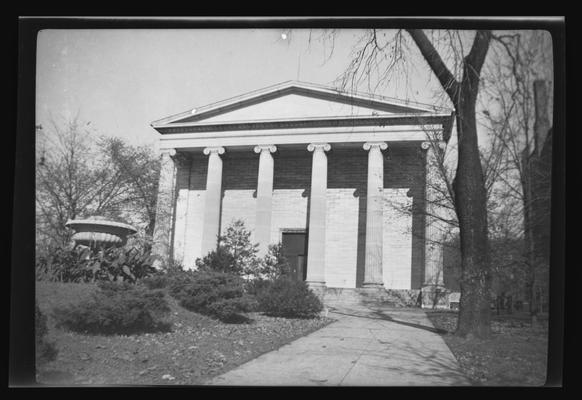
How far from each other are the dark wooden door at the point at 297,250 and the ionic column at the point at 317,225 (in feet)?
2.43

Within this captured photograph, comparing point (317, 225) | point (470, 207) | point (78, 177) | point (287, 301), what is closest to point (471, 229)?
point (470, 207)

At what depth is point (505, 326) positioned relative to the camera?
9.08 m

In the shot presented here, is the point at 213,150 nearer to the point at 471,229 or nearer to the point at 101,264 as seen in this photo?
the point at 101,264

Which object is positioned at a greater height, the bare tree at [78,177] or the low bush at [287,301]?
the bare tree at [78,177]

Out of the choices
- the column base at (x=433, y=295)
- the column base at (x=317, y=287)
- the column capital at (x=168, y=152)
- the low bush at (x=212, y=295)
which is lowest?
the column base at (x=317, y=287)

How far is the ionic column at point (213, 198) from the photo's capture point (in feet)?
64.3

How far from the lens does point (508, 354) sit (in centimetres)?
772

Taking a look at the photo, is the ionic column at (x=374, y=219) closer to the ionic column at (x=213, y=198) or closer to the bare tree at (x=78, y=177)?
the ionic column at (x=213, y=198)

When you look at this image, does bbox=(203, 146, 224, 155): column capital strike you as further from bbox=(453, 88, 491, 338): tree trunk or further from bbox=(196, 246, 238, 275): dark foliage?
bbox=(453, 88, 491, 338): tree trunk

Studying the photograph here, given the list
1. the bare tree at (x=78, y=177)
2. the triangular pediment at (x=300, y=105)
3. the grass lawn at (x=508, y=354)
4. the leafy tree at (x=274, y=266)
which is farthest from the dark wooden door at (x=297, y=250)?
the grass lawn at (x=508, y=354)

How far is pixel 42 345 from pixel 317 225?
19.4m

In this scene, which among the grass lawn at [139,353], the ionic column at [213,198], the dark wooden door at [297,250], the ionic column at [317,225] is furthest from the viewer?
the dark wooden door at [297,250]

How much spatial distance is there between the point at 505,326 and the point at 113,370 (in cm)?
656

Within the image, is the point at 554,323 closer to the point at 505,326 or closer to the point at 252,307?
the point at 505,326
